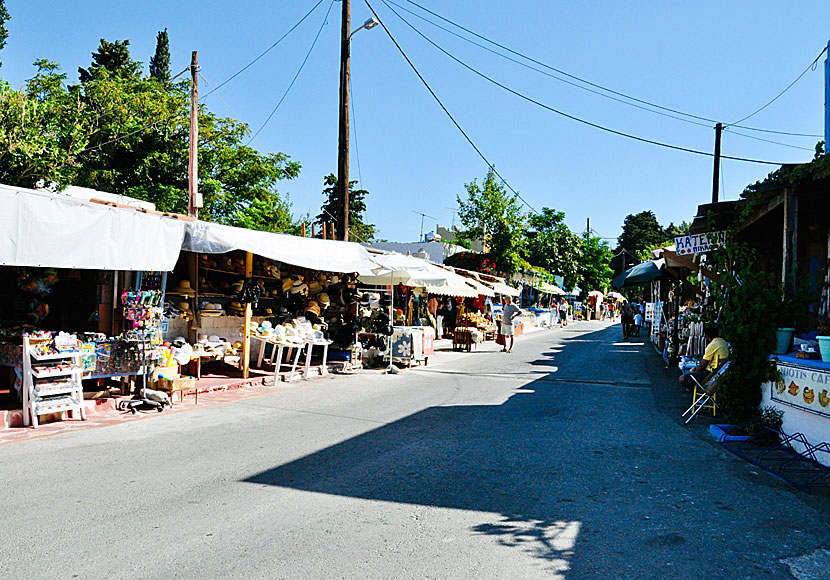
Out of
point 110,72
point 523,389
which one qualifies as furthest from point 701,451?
point 110,72

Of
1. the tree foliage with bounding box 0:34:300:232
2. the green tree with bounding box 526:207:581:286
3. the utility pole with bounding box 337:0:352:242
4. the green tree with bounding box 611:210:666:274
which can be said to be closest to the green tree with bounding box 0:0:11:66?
the tree foliage with bounding box 0:34:300:232

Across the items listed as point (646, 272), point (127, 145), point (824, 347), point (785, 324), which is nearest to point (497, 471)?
point (824, 347)

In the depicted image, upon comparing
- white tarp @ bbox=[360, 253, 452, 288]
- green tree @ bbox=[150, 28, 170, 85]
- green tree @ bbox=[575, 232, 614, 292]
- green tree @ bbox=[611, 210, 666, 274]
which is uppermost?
green tree @ bbox=[150, 28, 170, 85]

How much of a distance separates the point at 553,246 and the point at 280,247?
41927 mm

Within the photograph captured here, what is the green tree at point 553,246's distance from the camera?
5184 centimetres

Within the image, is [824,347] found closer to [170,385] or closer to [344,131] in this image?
[170,385]

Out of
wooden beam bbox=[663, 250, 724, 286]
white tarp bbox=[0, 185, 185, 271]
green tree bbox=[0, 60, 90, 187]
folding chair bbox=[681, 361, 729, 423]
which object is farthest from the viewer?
green tree bbox=[0, 60, 90, 187]

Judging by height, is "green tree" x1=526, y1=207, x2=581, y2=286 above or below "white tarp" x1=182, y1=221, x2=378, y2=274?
above

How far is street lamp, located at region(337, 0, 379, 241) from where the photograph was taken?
1708 cm

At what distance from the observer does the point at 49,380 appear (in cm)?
848

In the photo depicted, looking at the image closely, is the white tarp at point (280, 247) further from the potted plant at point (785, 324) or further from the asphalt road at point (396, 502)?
the potted plant at point (785, 324)

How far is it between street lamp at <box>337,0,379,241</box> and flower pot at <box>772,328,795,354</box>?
11.0m

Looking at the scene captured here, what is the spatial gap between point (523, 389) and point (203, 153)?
2759 cm

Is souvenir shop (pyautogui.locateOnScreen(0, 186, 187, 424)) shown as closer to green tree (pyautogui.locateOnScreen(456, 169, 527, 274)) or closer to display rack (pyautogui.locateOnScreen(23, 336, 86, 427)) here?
display rack (pyautogui.locateOnScreen(23, 336, 86, 427))
